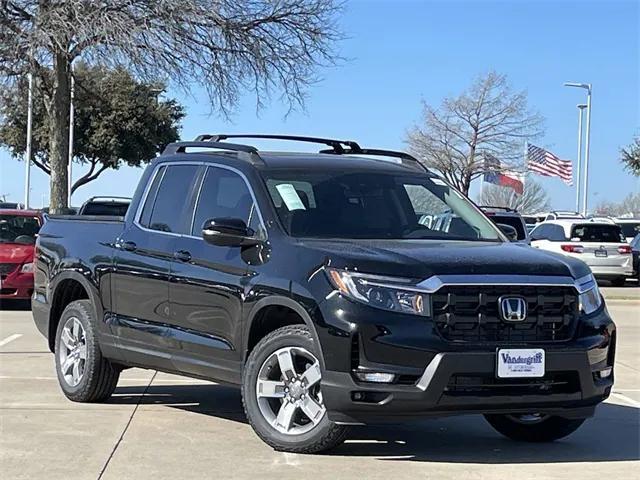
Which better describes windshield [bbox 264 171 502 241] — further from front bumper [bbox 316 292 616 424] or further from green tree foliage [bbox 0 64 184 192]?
green tree foliage [bbox 0 64 184 192]

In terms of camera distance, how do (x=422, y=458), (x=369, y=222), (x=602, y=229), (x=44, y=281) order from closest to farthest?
(x=422, y=458) → (x=369, y=222) → (x=44, y=281) → (x=602, y=229)

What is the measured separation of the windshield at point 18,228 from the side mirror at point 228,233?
33.9 feet

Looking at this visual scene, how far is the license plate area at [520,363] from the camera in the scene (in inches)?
235

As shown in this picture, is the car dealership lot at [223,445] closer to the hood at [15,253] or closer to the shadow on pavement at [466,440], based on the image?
the shadow on pavement at [466,440]

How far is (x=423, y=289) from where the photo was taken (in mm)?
5914

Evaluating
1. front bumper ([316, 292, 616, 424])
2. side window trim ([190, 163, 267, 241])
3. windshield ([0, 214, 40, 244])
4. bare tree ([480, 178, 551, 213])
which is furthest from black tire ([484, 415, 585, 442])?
bare tree ([480, 178, 551, 213])

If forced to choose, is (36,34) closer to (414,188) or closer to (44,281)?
(44,281)

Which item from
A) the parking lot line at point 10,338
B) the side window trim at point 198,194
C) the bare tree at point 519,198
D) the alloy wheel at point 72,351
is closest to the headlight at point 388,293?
the side window trim at point 198,194

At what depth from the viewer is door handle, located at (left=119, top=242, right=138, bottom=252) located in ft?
25.5

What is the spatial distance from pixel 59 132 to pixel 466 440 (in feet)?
64.9

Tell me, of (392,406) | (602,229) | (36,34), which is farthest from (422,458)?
(602,229)

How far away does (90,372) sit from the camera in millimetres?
8109

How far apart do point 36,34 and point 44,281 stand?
47.9ft

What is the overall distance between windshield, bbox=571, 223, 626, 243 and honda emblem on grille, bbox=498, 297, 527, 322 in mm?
19736
